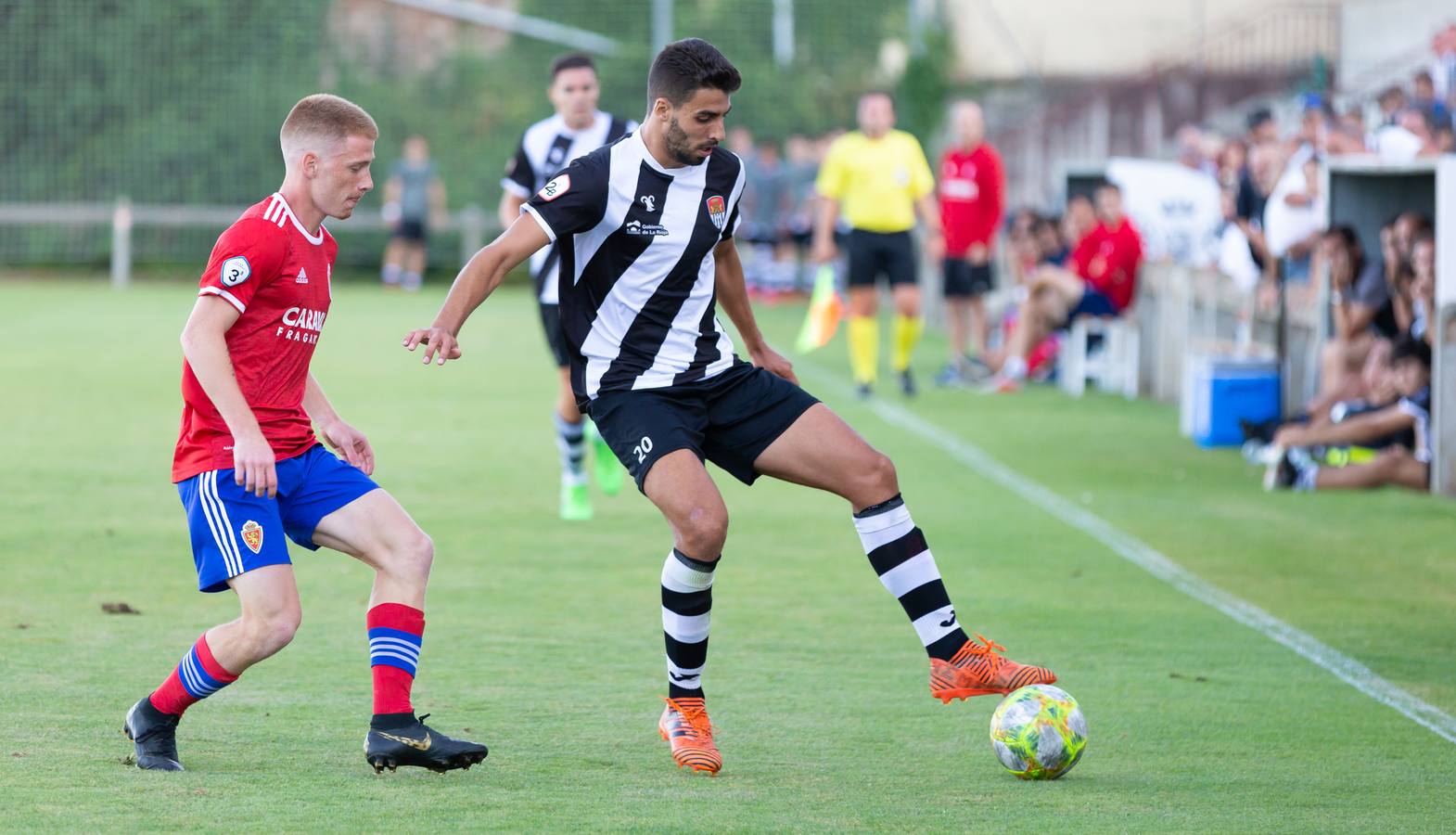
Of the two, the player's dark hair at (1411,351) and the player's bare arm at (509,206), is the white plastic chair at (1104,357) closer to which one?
the player's dark hair at (1411,351)

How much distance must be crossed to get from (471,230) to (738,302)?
2655cm

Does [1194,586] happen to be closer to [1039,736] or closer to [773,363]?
[773,363]

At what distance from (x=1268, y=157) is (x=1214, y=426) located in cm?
361

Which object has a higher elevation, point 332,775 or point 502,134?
point 502,134

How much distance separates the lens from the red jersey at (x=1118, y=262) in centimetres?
1716

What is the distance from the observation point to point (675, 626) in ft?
17.8

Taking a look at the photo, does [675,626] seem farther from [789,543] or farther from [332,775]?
[789,543]

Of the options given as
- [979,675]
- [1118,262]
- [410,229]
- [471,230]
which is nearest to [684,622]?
[979,675]

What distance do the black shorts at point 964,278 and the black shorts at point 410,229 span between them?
14366 mm

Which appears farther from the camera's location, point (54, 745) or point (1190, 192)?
point (1190, 192)

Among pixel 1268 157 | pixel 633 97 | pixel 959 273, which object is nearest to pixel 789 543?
pixel 1268 157

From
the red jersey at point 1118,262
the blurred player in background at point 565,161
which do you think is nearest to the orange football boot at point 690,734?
the blurred player in background at point 565,161

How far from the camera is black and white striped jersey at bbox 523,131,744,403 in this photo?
5371mm

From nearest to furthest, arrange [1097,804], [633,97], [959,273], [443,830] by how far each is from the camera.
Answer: [443,830]
[1097,804]
[959,273]
[633,97]
